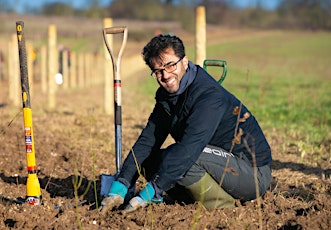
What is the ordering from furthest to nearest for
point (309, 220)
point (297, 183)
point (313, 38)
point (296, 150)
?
1. point (313, 38)
2. point (296, 150)
3. point (297, 183)
4. point (309, 220)

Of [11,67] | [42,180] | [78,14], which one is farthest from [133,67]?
[78,14]

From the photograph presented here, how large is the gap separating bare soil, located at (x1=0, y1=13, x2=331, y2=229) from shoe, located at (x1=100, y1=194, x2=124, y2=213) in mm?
38

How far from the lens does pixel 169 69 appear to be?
3621 mm

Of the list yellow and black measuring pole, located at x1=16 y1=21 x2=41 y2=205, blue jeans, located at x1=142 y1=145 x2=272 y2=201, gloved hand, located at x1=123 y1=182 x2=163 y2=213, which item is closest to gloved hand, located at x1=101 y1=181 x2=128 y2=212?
gloved hand, located at x1=123 y1=182 x2=163 y2=213

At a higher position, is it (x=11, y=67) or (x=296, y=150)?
(x=11, y=67)

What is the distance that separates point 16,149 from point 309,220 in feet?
12.4

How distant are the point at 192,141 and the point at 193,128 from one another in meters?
0.08

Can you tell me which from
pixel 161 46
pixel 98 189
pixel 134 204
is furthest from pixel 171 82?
pixel 98 189

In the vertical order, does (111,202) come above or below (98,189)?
above

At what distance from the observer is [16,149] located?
20.2 ft

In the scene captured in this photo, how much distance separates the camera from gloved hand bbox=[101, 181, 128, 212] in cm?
357

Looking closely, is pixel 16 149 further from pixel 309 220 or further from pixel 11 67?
pixel 11 67

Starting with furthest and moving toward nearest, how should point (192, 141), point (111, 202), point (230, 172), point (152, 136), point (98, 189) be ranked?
point (98, 189), point (152, 136), point (230, 172), point (111, 202), point (192, 141)

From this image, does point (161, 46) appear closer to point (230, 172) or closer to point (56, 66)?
point (230, 172)
